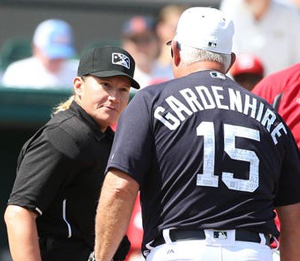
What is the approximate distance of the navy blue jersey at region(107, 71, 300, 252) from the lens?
145 inches

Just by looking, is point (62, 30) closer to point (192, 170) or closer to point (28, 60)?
point (28, 60)

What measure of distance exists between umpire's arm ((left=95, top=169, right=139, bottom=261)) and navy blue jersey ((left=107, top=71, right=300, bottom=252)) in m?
0.05

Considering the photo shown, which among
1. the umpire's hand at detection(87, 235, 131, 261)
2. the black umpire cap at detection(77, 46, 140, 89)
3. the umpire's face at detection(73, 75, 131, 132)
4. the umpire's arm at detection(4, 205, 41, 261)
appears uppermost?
the black umpire cap at detection(77, 46, 140, 89)

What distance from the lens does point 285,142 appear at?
3920 millimetres

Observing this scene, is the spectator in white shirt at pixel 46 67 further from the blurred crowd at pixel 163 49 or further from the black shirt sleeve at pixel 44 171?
the black shirt sleeve at pixel 44 171

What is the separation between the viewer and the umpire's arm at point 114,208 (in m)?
3.63

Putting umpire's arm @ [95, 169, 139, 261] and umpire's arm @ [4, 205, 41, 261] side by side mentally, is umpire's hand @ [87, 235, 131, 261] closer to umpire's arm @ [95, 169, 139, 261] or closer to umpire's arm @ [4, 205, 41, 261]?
umpire's arm @ [4, 205, 41, 261]

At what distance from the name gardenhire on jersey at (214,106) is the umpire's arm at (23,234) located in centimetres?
78

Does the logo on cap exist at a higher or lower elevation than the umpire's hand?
higher

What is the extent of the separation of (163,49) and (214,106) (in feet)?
20.9

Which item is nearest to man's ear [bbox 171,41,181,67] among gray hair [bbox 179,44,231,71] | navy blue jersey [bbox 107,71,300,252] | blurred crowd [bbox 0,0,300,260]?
gray hair [bbox 179,44,231,71]

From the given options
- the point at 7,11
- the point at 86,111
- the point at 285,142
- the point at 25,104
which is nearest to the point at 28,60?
the point at 25,104

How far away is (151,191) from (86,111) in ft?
2.19

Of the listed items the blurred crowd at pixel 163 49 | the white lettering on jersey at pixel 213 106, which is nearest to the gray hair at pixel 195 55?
the white lettering on jersey at pixel 213 106
